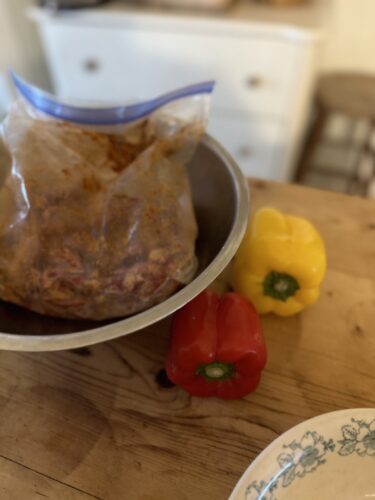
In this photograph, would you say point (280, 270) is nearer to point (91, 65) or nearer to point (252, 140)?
point (252, 140)

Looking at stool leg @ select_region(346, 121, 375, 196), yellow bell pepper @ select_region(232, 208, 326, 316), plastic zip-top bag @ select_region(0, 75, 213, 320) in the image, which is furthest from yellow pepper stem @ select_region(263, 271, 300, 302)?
stool leg @ select_region(346, 121, 375, 196)

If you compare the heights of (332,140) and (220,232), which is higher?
(220,232)

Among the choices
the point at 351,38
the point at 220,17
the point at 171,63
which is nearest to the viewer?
the point at 220,17

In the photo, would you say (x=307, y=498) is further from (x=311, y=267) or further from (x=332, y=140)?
(x=332, y=140)

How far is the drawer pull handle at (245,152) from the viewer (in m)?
1.52

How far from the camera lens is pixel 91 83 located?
1476 millimetres

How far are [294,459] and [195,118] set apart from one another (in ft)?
1.44

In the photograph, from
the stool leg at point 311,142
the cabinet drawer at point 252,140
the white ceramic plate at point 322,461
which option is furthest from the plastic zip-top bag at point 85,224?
the stool leg at point 311,142

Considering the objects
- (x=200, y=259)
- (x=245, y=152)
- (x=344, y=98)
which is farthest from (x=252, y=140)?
(x=200, y=259)

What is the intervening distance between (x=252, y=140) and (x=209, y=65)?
299mm

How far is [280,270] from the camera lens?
0.57 m

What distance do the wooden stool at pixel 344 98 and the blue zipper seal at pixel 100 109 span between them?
0.95 meters

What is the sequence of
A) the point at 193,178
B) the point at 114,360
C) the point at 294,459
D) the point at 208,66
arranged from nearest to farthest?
the point at 294,459, the point at 114,360, the point at 193,178, the point at 208,66

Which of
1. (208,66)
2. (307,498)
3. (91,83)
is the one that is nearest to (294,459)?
(307,498)
